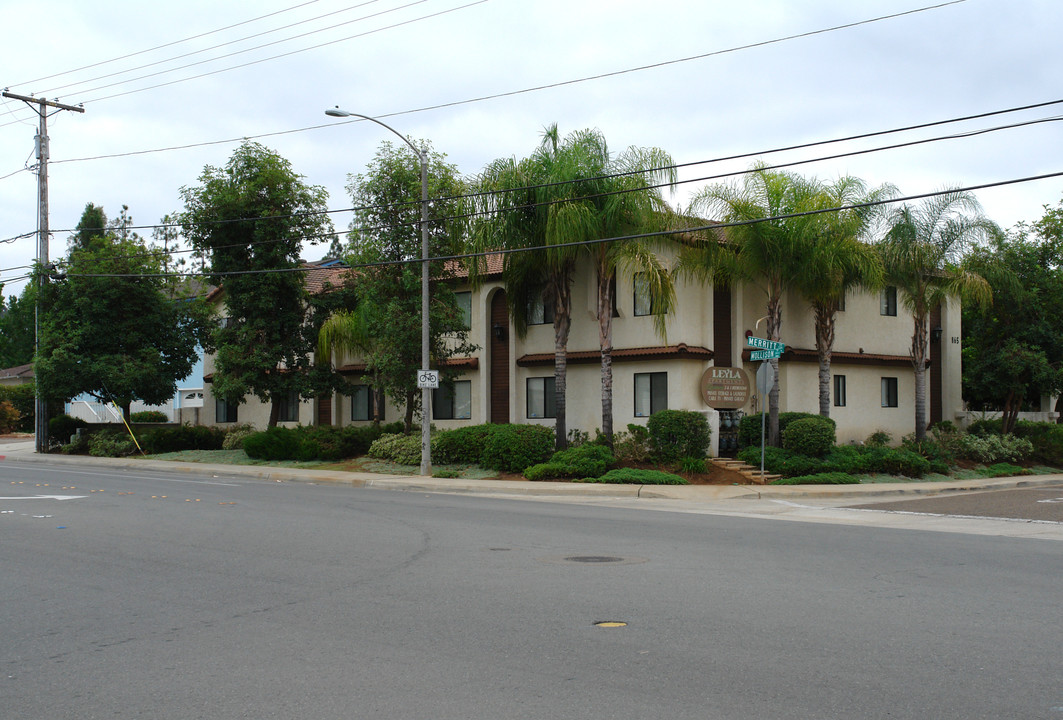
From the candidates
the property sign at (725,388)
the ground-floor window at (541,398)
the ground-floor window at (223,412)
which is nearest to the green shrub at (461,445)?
the ground-floor window at (541,398)

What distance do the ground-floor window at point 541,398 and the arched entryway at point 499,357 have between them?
0.89 meters

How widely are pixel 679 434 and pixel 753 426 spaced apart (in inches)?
112

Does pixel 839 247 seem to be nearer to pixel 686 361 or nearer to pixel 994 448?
pixel 686 361

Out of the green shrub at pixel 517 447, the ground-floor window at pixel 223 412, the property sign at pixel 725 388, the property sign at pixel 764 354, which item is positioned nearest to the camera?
the property sign at pixel 764 354

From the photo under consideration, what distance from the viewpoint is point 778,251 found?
2447 cm

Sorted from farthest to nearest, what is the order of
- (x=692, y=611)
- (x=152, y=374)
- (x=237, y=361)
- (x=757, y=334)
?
→ (x=152, y=374), (x=237, y=361), (x=757, y=334), (x=692, y=611)

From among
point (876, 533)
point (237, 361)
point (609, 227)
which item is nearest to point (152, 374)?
point (237, 361)

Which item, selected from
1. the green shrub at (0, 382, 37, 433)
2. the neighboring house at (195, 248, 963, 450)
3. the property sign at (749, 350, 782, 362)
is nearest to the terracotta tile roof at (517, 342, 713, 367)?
the neighboring house at (195, 248, 963, 450)

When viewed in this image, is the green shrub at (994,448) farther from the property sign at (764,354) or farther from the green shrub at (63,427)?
the green shrub at (63,427)

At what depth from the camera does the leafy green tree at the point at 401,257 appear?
27328mm

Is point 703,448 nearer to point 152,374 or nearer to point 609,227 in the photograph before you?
point 609,227

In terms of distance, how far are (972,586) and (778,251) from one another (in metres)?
16.1

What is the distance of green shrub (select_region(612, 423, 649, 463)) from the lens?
2527 cm

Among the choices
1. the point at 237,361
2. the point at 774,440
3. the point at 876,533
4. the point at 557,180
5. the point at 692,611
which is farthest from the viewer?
the point at 237,361
